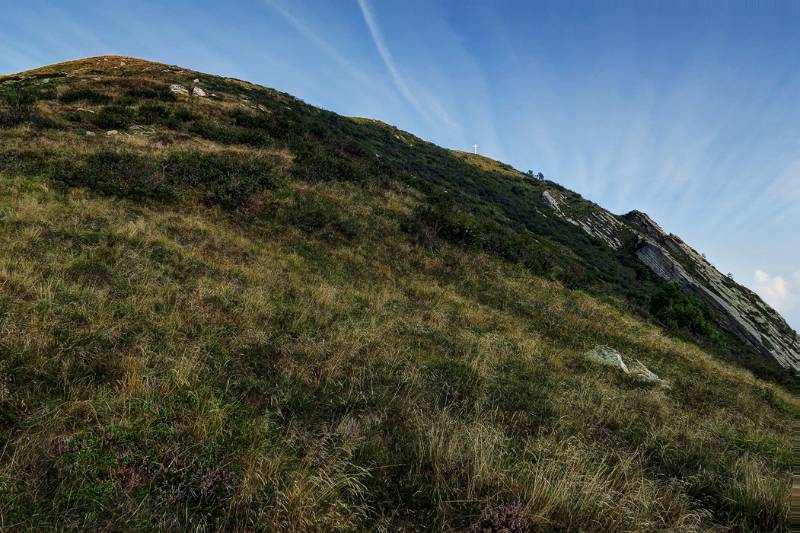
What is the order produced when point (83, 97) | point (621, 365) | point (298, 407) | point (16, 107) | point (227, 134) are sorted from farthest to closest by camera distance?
point (83, 97) → point (227, 134) → point (16, 107) → point (621, 365) → point (298, 407)

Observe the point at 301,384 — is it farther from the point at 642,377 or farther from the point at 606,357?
the point at 642,377

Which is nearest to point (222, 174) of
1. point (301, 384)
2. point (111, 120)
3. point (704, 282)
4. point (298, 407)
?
point (111, 120)

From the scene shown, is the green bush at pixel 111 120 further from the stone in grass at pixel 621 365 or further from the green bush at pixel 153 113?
the stone in grass at pixel 621 365

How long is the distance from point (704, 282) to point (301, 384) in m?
63.2

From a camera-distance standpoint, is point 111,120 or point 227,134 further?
point 227,134

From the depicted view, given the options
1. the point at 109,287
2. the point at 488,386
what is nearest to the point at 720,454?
the point at 488,386

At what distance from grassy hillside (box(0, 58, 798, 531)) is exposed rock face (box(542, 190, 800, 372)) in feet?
121

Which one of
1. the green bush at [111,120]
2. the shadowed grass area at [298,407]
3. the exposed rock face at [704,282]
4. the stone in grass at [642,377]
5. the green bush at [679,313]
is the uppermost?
the exposed rock face at [704,282]

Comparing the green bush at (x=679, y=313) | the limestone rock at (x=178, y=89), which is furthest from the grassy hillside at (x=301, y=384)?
the limestone rock at (x=178, y=89)

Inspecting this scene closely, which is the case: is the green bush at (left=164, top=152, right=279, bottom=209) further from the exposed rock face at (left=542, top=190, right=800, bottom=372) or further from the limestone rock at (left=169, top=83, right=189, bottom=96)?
the exposed rock face at (left=542, top=190, right=800, bottom=372)

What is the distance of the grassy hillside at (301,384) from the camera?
2910mm

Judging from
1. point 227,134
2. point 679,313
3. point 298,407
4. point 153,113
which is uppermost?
point 227,134

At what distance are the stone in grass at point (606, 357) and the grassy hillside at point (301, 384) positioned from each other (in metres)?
0.47

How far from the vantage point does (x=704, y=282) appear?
5056 centimetres
